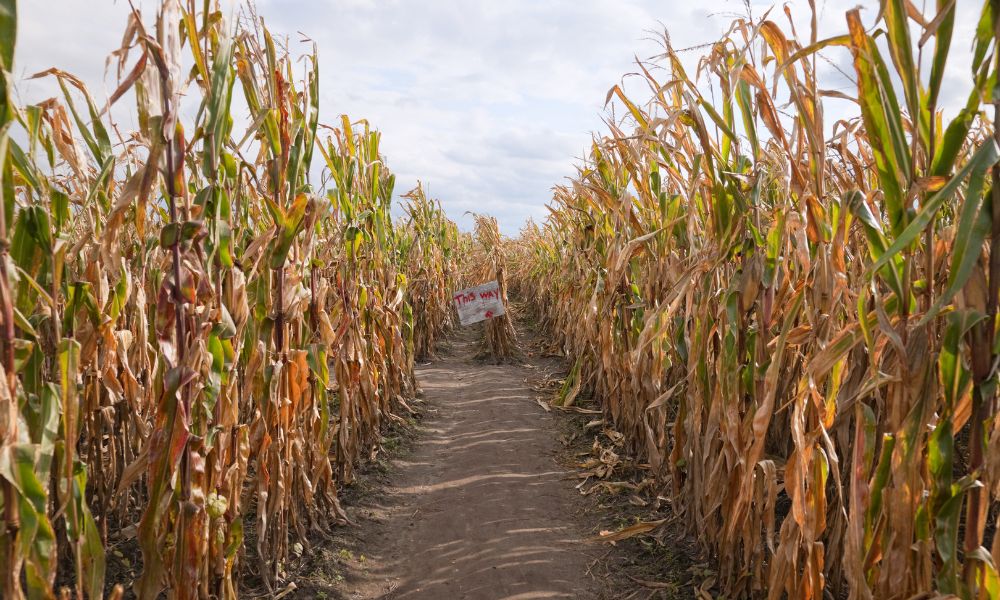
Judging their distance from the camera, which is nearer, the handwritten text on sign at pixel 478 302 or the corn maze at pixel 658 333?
the corn maze at pixel 658 333

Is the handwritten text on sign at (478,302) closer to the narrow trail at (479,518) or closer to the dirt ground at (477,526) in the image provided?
the narrow trail at (479,518)

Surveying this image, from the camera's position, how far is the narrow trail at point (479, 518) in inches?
110

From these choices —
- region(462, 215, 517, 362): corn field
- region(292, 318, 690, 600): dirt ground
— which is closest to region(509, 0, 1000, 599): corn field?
region(292, 318, 690, 600): dirt ground

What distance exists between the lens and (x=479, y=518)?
337cm

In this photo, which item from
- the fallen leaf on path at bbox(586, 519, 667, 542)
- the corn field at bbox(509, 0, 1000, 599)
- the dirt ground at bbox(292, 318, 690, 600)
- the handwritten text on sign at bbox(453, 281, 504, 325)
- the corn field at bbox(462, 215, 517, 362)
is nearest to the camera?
the corn field at bbox(509, 0, 1000, 599)

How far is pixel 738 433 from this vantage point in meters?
2.21

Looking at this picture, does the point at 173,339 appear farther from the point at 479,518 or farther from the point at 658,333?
the point at 479,518

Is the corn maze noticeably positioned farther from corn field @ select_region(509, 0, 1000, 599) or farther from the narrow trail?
the narrow trail

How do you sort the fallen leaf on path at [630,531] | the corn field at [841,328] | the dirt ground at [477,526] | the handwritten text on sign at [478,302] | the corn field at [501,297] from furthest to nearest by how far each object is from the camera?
the corn field at [501,297] → the handwritten text on sign at [478,302] → the fallen leaf on path at [630,531] → the dirt ground at [477,526] → the corn field at [841,328]

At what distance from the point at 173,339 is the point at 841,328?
6.88ft

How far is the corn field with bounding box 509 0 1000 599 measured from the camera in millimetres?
1284

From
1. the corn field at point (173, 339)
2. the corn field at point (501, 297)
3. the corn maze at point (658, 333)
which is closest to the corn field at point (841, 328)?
the corn maze at point (658, 333)

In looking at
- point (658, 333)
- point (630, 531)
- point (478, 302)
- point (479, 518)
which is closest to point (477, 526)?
point (479, 518)

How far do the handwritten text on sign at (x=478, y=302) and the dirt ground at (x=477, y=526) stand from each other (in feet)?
5.66
